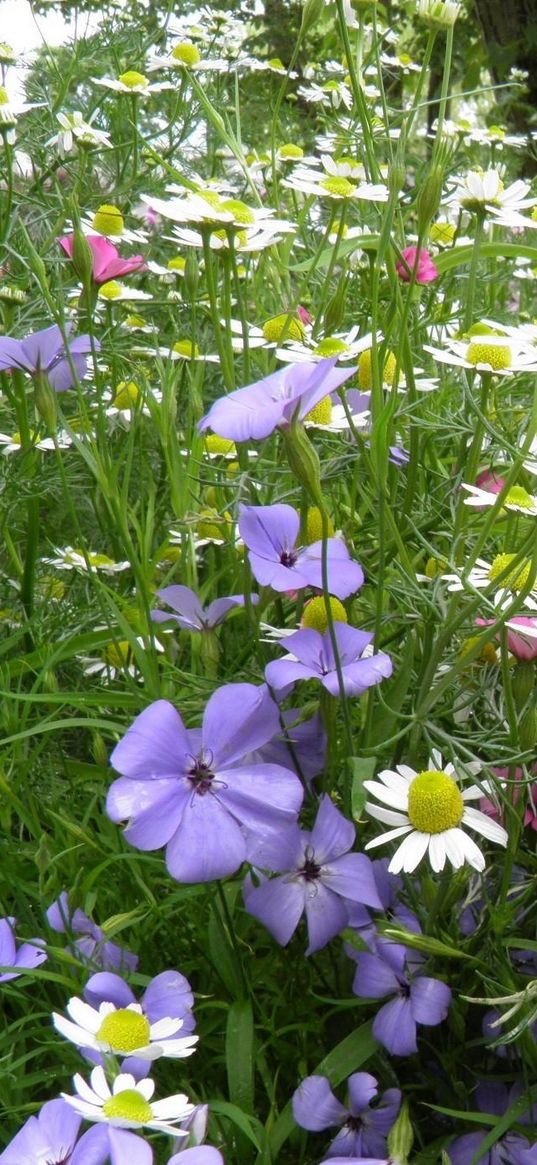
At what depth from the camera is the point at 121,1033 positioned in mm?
524

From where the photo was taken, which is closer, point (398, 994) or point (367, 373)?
point (398, 994)

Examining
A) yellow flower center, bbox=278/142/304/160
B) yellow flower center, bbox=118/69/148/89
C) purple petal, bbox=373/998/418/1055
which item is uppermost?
yellow flower center, bbox=118/69/148/89

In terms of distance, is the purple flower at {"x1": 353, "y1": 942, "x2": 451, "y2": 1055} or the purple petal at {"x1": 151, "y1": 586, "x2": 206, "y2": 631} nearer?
the purple flower at {"x1": 353, "y1": 942, "x2": 451, "y2": 1055}

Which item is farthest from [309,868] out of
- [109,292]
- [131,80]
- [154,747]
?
[131,80]

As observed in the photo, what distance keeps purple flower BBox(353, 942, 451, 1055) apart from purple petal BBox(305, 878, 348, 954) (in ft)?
0.09

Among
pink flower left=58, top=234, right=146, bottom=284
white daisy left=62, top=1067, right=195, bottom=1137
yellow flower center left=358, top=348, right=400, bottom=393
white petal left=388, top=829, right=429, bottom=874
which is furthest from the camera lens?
pink flower left=58, top=234, right=146, bottom=284

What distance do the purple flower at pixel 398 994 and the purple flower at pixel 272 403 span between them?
0.88 feet

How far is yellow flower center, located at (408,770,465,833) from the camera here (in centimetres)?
58

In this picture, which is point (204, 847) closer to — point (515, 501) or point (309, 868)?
point (309, 868)

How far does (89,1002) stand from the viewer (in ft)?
2.02

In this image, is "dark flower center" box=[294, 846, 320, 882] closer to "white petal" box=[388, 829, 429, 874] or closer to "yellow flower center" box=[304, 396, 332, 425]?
"white petal" box=[388, 829, 429, 874]

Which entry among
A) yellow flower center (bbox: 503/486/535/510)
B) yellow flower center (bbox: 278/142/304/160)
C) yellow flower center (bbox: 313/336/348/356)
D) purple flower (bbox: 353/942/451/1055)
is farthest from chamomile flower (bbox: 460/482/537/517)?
yellow flower center (bbox: 278/142/304/160)

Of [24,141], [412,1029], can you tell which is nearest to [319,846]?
[412,1029]

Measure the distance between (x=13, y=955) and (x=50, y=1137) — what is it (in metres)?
0.15
